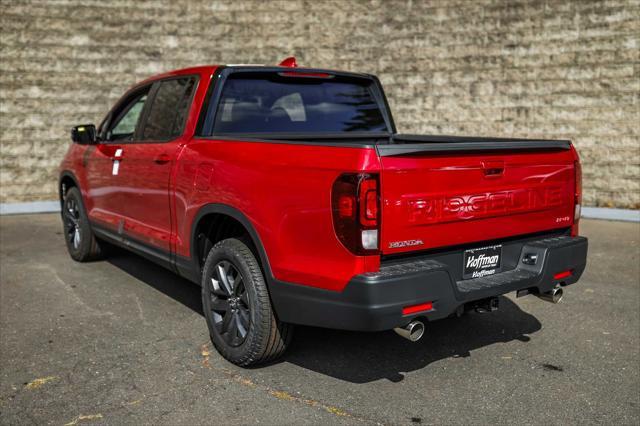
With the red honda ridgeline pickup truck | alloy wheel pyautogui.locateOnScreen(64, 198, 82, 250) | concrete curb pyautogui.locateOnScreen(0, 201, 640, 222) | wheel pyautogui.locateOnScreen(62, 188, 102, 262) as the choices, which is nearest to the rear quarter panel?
the red honda ridgeline pickup truck

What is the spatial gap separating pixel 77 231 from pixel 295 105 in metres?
3.14

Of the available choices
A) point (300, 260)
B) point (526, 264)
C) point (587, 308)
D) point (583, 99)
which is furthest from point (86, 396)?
point (583, 99)

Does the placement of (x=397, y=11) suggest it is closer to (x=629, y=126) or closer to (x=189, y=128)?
(x=629, y=126)

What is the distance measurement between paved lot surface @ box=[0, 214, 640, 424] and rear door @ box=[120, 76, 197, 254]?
2.26 ft

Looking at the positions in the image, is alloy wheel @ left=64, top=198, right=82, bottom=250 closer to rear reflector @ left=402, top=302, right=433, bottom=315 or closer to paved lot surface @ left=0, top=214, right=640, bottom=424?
paved lot surface @ left=0, top=214, right=640, bottom=424

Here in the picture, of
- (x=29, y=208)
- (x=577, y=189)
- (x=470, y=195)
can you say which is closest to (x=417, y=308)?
(x=470, y=195)

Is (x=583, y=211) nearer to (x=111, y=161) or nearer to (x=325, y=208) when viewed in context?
(x=111, y=161)

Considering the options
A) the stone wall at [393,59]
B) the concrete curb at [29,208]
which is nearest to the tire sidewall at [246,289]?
the concrete curb at [29,208]

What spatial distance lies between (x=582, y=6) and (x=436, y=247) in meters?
8.17

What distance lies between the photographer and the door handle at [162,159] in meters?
4.76

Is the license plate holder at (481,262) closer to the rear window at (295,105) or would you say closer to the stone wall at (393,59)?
the rear window at (295,105)

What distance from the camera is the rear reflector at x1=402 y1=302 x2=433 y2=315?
10.8 ft

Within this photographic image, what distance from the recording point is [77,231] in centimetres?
687

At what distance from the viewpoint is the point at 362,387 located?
3770 mm
